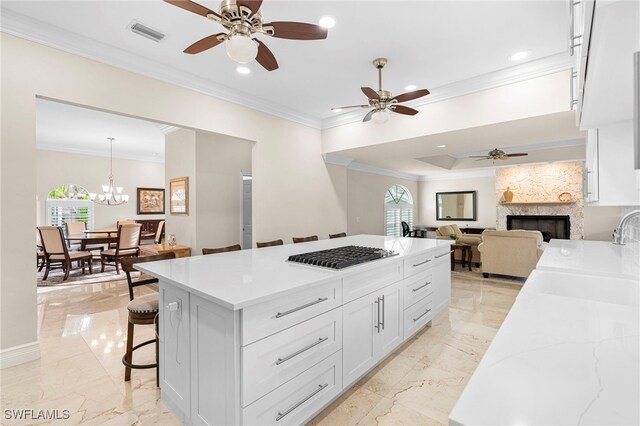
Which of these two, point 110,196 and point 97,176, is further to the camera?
point 97,176

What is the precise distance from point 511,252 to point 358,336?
4370 millimetres

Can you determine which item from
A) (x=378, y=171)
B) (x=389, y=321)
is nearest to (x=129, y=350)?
(x=389, y=321)

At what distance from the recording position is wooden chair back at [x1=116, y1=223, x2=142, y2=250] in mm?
5746

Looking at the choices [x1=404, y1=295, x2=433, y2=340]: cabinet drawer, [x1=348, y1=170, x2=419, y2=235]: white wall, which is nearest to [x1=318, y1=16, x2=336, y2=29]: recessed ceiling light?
[x1=404, y1=295, x2=433, y2=340]: cabinet drawer

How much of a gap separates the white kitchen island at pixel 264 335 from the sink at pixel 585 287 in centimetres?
95

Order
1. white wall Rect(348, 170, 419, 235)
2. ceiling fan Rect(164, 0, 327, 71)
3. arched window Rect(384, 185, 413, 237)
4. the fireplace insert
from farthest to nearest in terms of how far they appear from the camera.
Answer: arched window Rect(384, 185, 413, 237) < the fireplace insert < white wall Rect(348, 170, 419, 235) < ceiling fan Rect(164, 0, 327, 71)

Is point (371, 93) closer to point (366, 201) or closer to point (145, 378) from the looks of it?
point (145, 378)

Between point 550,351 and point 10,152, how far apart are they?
373cm

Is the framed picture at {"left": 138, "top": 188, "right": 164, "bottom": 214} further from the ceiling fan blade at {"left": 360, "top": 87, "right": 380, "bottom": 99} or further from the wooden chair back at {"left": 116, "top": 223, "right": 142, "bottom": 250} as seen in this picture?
the ceiling fan blade at {"left": 360, "top": 87, "right": 380, "bottom": 99}

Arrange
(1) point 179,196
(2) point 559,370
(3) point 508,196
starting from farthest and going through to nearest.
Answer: (3) point 508,196 → (1) point 179,196 → (2) point 559,370

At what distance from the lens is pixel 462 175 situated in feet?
32.0

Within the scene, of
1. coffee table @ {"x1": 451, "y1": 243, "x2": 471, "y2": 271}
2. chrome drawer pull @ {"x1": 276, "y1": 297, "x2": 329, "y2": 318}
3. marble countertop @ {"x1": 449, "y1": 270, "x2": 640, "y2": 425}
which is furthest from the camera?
coffee table @ {"x1": 451, "y1": 243, "x2": 471, "y2": 271}

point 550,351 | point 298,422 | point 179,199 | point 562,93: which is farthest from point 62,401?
point 562,93

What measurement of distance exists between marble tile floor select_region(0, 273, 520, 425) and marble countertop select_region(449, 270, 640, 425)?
4.14 ft
